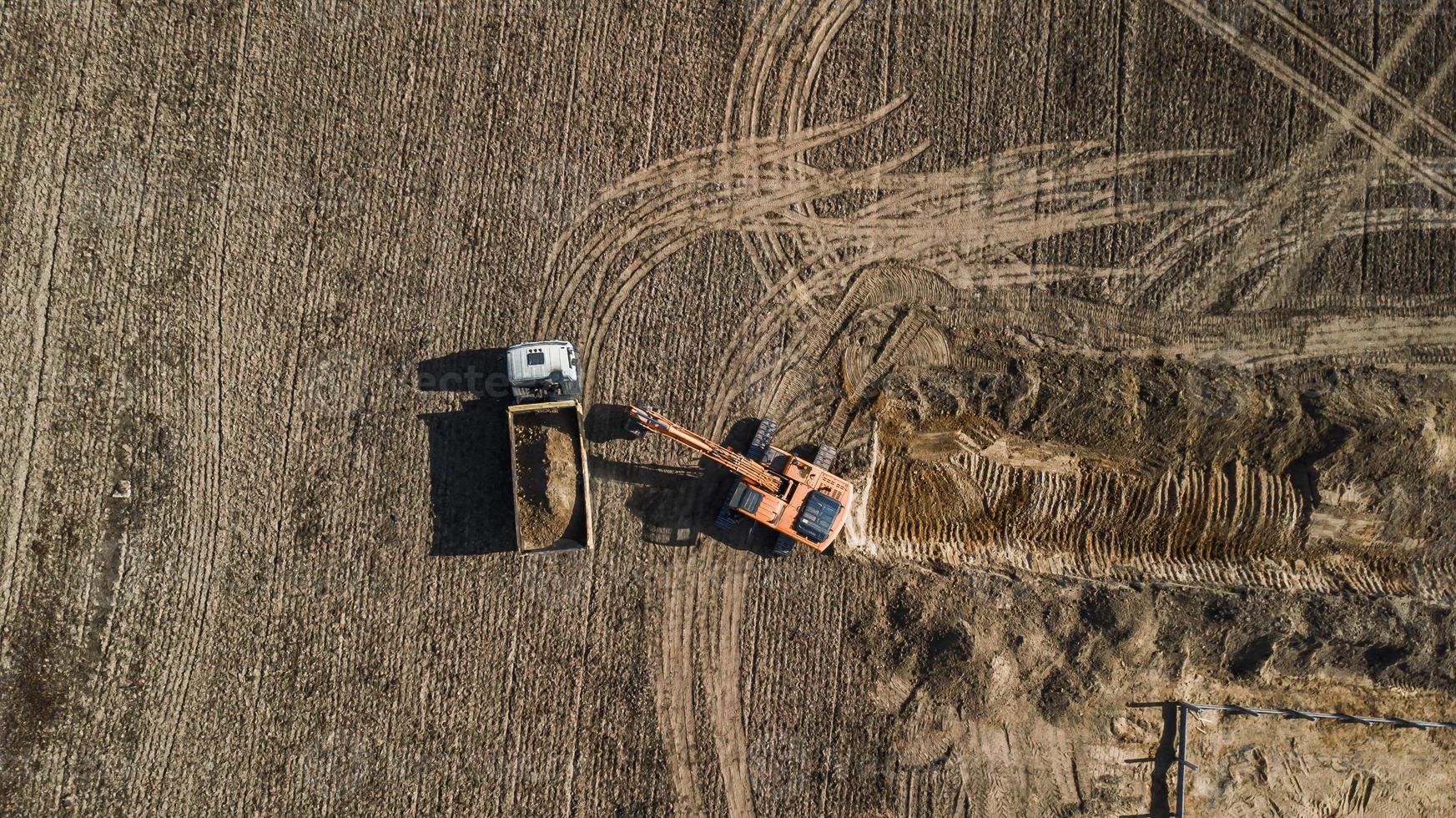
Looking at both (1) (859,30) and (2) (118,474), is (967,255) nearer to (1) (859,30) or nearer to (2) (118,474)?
(1) (859,30)

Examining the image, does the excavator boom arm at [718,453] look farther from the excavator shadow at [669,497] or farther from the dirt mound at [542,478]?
the dirt mound at [542,478]

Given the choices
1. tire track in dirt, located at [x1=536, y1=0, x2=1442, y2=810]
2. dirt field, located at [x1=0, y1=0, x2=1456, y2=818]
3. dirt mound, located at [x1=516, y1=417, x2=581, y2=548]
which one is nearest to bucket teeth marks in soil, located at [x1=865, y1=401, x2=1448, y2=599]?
dirt field, located at [x1=0, y1=0, x2=1456, y2=818]

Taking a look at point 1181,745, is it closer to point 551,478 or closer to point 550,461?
point 551,478

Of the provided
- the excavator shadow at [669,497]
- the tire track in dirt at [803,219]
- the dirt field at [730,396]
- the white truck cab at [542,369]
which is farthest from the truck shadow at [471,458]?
the tire track in dirt at [803,219]

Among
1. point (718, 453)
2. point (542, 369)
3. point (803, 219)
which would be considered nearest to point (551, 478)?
point (542, 369)

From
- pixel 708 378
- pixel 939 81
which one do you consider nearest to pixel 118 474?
pixel 708 378

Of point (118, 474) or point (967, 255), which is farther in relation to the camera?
point (967, 255)
